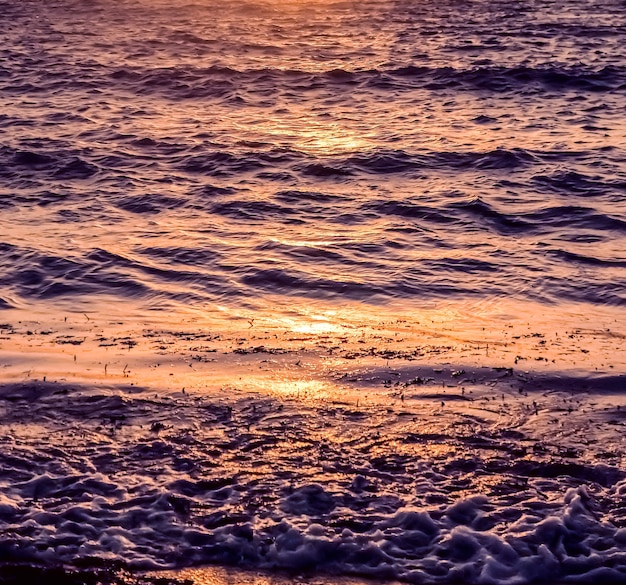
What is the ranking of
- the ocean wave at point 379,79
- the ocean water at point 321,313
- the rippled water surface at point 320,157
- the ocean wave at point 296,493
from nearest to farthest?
the ocean wave at point 296,493 < the ocean water at point 321,313 < the rippled water surface at point 320,157 < the ocean wave at point 379,79

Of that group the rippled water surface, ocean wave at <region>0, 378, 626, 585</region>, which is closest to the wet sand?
ocean wave at <region>0, 378, 626, 585</region>

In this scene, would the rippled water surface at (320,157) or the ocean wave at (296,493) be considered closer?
the ocean wave at (296,493)

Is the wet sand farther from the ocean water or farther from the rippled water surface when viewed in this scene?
the rippled water surface

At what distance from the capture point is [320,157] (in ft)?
46.8

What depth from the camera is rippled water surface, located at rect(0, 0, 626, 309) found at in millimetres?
10078

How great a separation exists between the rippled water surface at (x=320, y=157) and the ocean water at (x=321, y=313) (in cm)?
6

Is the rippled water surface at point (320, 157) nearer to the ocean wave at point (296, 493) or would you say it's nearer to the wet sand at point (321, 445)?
the wet sand at point (321, 445)

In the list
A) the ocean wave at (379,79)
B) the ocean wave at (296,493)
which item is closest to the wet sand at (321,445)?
the ocean wave at (296,493)

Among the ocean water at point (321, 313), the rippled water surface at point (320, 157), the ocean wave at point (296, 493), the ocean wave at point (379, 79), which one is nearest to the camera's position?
the ocean wave at point (296, 493)

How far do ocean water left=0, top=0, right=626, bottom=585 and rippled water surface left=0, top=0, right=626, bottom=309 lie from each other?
61 millimetres

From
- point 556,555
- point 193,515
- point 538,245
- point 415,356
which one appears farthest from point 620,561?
point 538,245

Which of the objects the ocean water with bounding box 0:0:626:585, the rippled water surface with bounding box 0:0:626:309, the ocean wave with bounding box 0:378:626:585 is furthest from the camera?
the rippled water surface with bounding box 0:0:626:309

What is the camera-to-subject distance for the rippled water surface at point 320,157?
33.1ft

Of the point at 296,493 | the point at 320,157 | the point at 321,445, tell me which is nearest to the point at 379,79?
the point at 320,157
